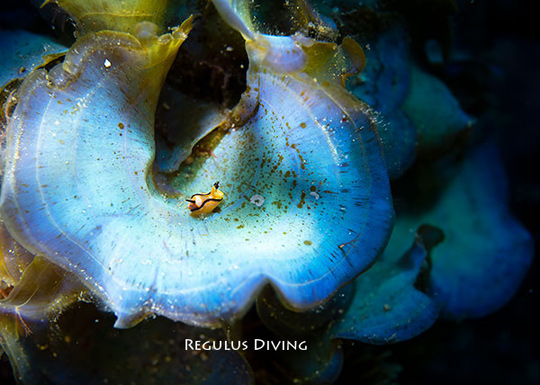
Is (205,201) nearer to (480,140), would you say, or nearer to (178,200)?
(178,200)

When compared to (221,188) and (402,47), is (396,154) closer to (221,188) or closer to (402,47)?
(402,47)

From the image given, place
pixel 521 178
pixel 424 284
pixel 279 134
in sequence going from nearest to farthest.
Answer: pixel 279 134, pixel 424 284, pixel 521 178

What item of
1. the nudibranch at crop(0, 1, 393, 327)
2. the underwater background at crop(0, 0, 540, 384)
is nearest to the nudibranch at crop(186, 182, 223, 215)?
the nudibranch at crop(0, 1, 393, 327)

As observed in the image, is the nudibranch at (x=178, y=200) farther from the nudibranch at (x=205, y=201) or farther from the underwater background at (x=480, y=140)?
the underwater background at (x=480, y=140)

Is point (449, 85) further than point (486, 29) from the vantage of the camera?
No

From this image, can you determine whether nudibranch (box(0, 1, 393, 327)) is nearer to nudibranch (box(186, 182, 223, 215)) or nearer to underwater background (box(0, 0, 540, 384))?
nudibranch (box(186, 182, 223, 215))

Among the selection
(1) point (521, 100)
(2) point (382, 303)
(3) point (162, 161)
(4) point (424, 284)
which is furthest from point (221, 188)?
(1) point (521, 100)
